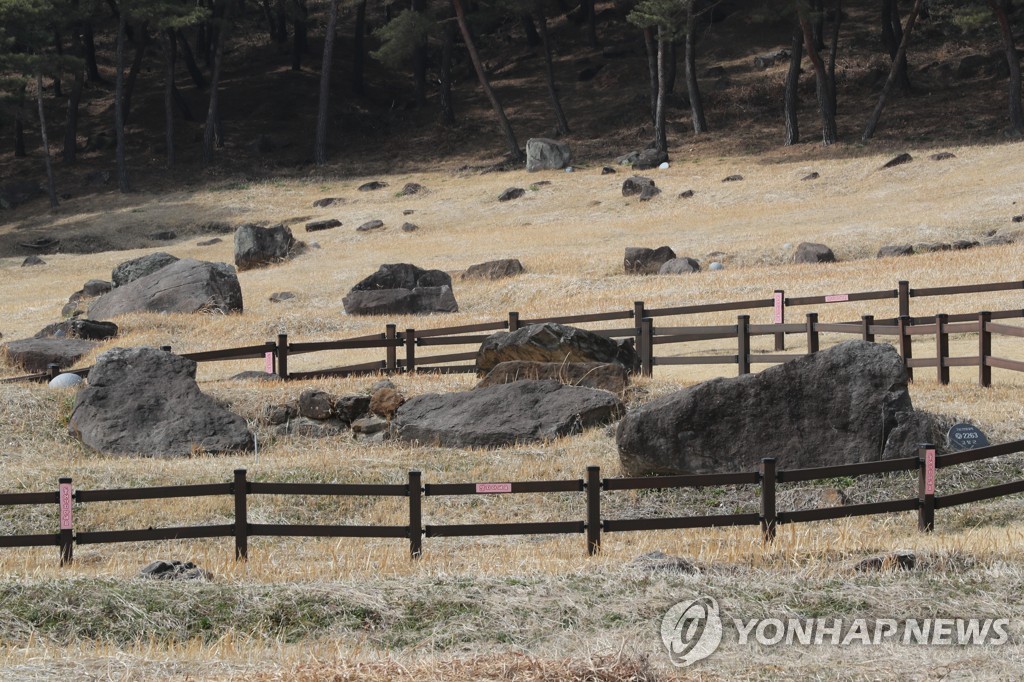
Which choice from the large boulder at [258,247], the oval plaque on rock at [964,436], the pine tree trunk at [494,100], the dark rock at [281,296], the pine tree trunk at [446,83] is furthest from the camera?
the pine tree trunk at [446,83]

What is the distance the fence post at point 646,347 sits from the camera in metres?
21.0

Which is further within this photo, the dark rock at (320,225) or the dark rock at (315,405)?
the dark rock at (320,225)

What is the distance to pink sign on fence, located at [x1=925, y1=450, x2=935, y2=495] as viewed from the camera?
38.4ft

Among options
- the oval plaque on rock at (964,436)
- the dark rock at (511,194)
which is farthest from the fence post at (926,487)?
the dark rock at (511,194)

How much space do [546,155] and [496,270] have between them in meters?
23.8

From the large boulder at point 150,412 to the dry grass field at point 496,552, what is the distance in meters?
0.50

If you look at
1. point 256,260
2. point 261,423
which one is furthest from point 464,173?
point 261,423

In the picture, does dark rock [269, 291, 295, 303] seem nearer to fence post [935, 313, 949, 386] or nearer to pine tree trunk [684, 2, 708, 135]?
fence post [935, 313, 949, 386]

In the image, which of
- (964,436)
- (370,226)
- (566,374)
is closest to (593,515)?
(964,436)

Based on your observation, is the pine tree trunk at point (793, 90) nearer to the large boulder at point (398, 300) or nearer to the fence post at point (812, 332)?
the large boulder at point (398, 300)

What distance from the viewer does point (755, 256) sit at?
1414 inches

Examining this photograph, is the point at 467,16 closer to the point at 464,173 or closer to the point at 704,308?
the point at 464,173

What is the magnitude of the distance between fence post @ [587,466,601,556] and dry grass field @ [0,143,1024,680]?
18cm

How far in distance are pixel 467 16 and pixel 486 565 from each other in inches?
2206
